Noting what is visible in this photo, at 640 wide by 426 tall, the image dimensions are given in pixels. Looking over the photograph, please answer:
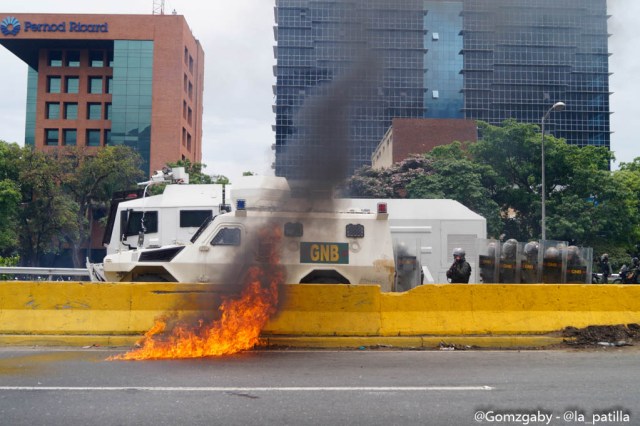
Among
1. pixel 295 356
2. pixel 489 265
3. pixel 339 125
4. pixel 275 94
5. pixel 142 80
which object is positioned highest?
pixel 142 80

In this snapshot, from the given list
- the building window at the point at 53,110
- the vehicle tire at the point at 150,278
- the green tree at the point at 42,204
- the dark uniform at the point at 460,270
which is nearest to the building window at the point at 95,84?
the building window at the point at 53,110

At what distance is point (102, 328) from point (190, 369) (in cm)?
278

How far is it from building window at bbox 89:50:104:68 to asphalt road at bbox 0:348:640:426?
58369 mm

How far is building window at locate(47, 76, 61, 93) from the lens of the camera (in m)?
59.9

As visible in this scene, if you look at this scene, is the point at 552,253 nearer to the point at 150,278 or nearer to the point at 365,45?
the point at 365,45

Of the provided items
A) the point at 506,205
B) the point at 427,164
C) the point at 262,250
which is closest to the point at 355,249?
the point at 262,250

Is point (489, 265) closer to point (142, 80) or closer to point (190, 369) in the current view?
point (190, 369)

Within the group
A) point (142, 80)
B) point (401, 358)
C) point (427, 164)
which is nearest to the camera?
point (401, 358)

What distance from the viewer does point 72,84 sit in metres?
60.3

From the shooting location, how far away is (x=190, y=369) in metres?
7.40

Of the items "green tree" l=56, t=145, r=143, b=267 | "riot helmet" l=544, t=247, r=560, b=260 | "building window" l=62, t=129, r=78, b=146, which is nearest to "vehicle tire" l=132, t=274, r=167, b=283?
"riot helmet" l=544, t=247, r=560, b=260

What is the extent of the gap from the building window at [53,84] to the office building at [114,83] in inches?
3.8

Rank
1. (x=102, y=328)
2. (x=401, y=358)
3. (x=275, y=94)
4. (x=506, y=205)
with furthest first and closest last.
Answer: (x=506, y=205), (x=275, y=94), (x=102, y=328), (x=401, y=358)

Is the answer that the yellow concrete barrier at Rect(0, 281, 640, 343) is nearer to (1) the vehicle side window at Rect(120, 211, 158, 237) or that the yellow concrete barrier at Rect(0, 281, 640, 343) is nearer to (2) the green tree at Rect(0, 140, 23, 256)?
(1) the vehicle side window at Rect(120, 211, 158, 237)
